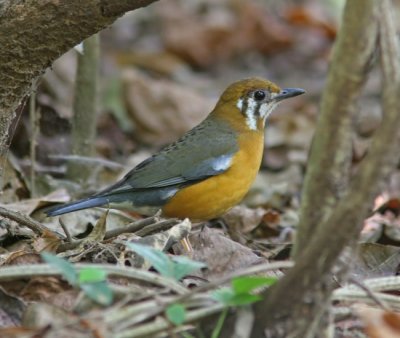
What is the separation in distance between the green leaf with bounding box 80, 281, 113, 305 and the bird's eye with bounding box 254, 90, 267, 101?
13.2 ft

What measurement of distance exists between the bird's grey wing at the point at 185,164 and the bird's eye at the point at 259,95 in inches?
15.5

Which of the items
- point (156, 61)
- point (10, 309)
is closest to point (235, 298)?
point (10, 309)

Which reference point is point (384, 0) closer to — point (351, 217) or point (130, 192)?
point (351, 217)

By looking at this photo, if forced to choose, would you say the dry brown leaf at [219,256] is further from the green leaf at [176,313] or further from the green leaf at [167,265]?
the green leaf at [176,313]

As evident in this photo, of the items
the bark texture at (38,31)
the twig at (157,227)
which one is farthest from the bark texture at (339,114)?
the twig at (157,227)

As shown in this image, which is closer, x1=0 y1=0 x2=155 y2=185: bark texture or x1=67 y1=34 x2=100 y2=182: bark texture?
x1=0 y1=0 x2=155 y2=185: bark texture

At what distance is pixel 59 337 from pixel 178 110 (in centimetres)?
727

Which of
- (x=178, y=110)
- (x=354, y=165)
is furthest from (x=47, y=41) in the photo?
(x=178, y=110)

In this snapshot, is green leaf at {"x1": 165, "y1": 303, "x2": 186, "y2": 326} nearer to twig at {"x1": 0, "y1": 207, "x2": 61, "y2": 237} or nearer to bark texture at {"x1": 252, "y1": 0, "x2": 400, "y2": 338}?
bark texture at {"x1": 252, "y1": 0, "x2": 400, "y2": 338}

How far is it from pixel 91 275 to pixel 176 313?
0.33 meters

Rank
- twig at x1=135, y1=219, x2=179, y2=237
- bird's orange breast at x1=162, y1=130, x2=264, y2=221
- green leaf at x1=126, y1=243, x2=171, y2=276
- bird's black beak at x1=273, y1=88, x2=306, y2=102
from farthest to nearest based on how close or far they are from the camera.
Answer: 1. bird's black beak at x1=273, y1=88, x2=306, y2=102
2. bird's orange breast at x1=162, y1=130, x2=264, y2=221
3. twig at x1=135, y1=219, x2=179, y2=237
4. green leaf at x1=126, y1=243, x2=171, y2=276

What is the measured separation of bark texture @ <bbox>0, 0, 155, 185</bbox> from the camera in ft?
14.7

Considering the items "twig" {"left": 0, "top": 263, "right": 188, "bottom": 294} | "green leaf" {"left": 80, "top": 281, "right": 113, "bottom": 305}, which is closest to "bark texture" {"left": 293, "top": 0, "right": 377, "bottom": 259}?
"twig" {"left": 0, "top": 263, "right": 188, "bottom": 294}

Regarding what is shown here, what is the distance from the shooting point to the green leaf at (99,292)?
3266mm
